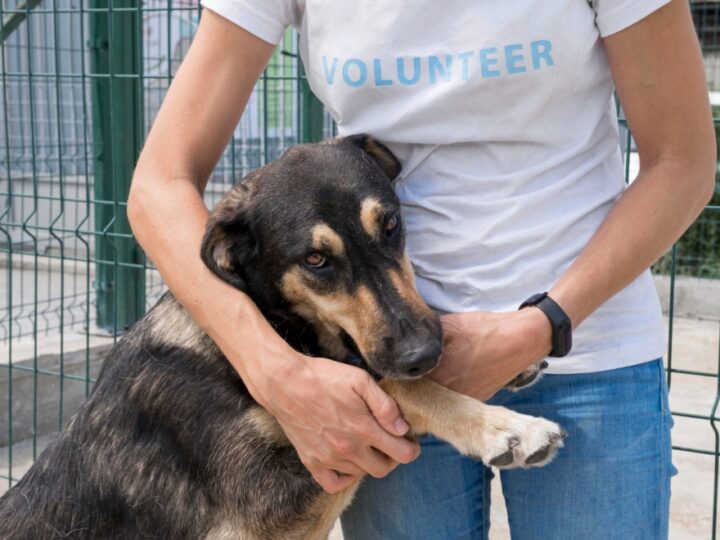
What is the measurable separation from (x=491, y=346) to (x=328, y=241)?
0.41m

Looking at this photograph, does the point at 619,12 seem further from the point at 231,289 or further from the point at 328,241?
the point at 231,289

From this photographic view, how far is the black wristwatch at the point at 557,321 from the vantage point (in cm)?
176

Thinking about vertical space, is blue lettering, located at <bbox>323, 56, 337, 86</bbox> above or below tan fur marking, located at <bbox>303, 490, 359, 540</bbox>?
above

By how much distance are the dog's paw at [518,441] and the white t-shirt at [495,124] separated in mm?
179

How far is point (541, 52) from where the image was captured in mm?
1805

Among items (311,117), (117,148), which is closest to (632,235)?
(311,117)

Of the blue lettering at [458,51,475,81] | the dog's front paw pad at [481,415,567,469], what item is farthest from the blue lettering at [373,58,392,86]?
the dog's front paw pad at [481,415,567,469]

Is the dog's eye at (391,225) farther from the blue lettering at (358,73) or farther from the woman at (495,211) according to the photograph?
the blue lettering at (358,73)

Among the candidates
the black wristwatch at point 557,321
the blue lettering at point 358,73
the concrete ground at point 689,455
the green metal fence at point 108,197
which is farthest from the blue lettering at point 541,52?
the concrete ground at point 689,455

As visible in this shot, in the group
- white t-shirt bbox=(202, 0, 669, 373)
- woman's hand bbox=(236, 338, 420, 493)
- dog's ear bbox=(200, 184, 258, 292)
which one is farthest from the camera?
dog's ear bbox=(200, 184, 258, 292)

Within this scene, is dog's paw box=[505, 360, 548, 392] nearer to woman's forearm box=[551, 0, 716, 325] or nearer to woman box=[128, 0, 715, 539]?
woman box=[128, 0, 715, 539]

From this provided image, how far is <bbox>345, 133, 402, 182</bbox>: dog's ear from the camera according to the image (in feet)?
6.78

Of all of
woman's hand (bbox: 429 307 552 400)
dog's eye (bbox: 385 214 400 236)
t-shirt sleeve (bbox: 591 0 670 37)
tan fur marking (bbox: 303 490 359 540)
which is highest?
t-shirt sleeve (bbox: 591 0 670 37)

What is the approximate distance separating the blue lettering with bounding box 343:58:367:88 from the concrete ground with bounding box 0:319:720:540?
111 inches
